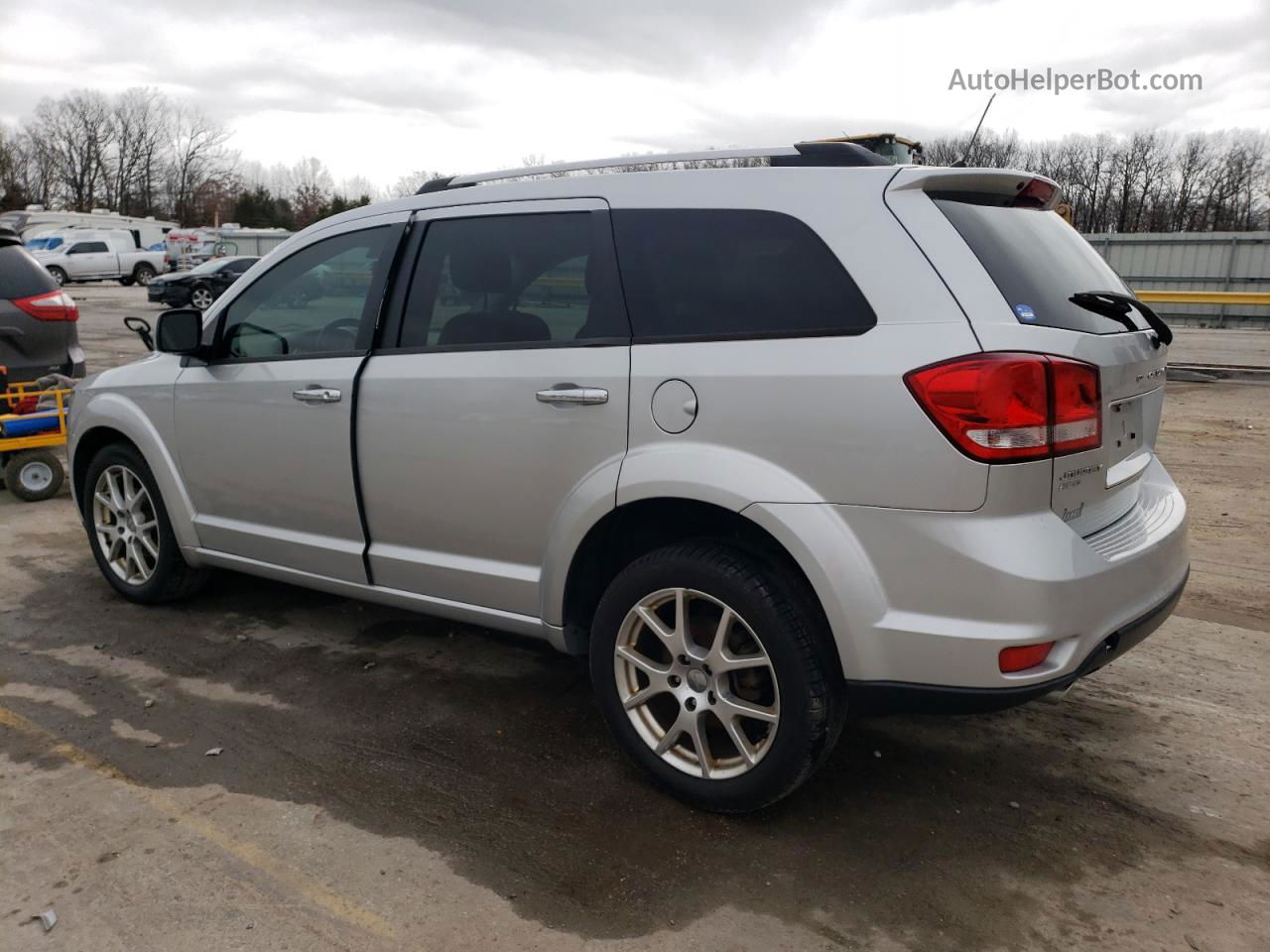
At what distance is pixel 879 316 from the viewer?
9.01 feet

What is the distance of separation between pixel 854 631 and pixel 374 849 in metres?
1.48

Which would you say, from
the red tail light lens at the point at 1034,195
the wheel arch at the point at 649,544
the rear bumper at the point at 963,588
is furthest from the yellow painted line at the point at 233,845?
the red tail light lens at the point at 1034,195

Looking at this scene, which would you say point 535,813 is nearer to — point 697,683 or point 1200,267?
point 697,683

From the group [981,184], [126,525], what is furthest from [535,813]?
[126,525]

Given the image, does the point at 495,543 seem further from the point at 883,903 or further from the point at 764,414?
the point at 883,903

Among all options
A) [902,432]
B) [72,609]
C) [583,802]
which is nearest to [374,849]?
[583,802]

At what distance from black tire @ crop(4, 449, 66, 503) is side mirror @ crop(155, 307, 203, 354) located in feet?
11.3

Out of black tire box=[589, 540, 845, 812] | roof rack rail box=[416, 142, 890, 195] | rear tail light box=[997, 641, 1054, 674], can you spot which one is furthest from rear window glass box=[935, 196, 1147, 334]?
Result: black tire box=[589, 540, 845, 812]

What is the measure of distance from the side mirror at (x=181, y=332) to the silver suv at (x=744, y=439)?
531mm

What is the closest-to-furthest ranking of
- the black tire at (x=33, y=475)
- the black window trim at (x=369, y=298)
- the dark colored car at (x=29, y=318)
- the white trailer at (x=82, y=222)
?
1. the black window trim at (x=369, y=298)
2. the black tire at (x=33, y=475)
3. the dark colored car at (x=29, y=318)
4. the white trailer at (x=82, y=222)

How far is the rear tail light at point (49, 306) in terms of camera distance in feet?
25.4

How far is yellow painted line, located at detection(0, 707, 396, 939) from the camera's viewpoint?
2643 mm

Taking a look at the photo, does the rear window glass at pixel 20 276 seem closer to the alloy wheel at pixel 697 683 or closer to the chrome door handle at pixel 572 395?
the chrome door handle at pixel 572 395

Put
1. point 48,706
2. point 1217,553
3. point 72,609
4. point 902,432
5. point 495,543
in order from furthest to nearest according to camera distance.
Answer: point 1217,553
point 72,609
point 48,706
point 495,543
point 902,432
